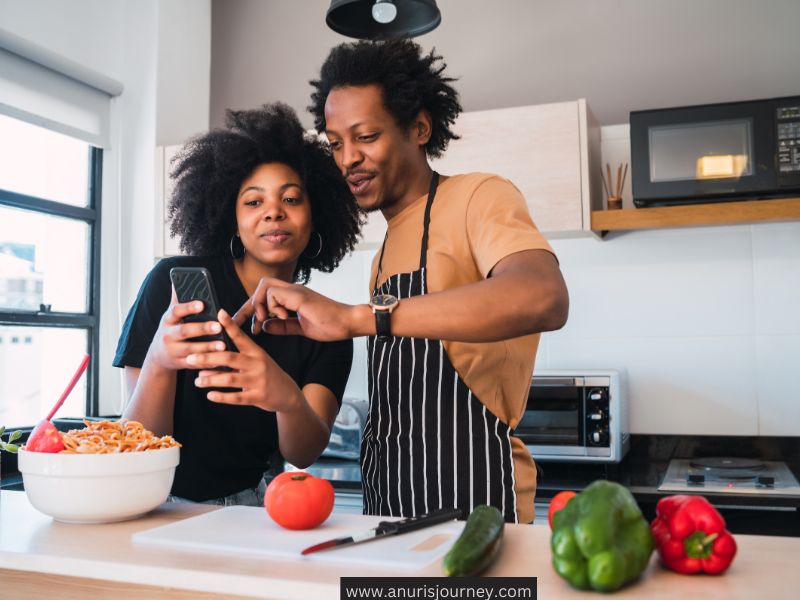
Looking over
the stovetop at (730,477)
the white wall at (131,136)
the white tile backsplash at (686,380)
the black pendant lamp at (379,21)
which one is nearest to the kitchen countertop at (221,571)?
the black pendant lamp at (379,21)

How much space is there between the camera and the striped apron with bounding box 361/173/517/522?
4.68ft

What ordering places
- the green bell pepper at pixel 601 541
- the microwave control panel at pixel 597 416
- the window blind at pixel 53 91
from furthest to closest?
the window blind at pixel 53 91 < the microwave control panel at pixel 597 416 < the green bell pepper at pixel 601 541

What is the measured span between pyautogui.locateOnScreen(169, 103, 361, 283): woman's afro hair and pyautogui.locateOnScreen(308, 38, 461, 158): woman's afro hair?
0.33 ft

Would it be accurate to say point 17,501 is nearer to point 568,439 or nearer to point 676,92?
point 568,439

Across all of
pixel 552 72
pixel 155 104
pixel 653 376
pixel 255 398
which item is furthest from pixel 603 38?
pixel 255 398

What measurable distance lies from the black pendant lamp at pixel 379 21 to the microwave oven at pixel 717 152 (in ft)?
2.92

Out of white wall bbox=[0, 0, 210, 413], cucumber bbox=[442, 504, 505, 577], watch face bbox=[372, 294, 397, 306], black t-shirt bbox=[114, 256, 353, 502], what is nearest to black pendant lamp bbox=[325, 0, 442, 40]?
black t-shirt bbox=[114, 256, 353, 502]

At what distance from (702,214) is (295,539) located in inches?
73.0

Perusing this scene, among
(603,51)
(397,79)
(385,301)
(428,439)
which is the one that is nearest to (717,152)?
(603,51)

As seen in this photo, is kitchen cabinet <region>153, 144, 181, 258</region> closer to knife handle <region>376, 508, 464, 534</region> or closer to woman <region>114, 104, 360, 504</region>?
woman <region>114, 104, 360, 504</region>

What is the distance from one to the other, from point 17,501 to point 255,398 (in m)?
0.46

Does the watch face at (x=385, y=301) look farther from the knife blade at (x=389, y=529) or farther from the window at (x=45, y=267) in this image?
the window at (x=45, y=267)

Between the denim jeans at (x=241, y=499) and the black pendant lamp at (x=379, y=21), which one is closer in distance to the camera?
the denim jeans at (x=241, y=499)

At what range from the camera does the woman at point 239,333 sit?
4.08 ft
